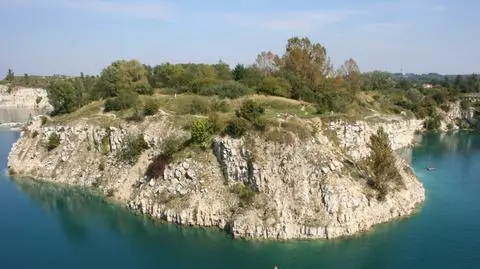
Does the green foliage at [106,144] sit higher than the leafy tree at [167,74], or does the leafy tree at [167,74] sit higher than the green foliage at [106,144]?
the leafy tree at [167,74]

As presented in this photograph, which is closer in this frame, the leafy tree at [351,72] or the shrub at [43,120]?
the shrub at [43,120]

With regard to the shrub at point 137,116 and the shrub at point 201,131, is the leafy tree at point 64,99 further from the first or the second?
the shrub at point 201,131

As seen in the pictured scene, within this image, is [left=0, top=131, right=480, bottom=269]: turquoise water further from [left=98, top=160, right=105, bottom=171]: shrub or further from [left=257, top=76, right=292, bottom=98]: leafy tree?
[left=257, top=76, right=292, bottom=98]: leafy tree

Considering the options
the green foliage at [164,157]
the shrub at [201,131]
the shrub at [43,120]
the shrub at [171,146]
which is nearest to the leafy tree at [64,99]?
the shrub at [43,120]

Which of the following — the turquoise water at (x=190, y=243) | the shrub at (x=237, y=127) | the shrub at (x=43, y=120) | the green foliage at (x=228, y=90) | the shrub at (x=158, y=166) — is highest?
the green foliage at (x=228, y=90)

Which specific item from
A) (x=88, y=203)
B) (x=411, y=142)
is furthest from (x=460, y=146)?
(x=88, y=203)
